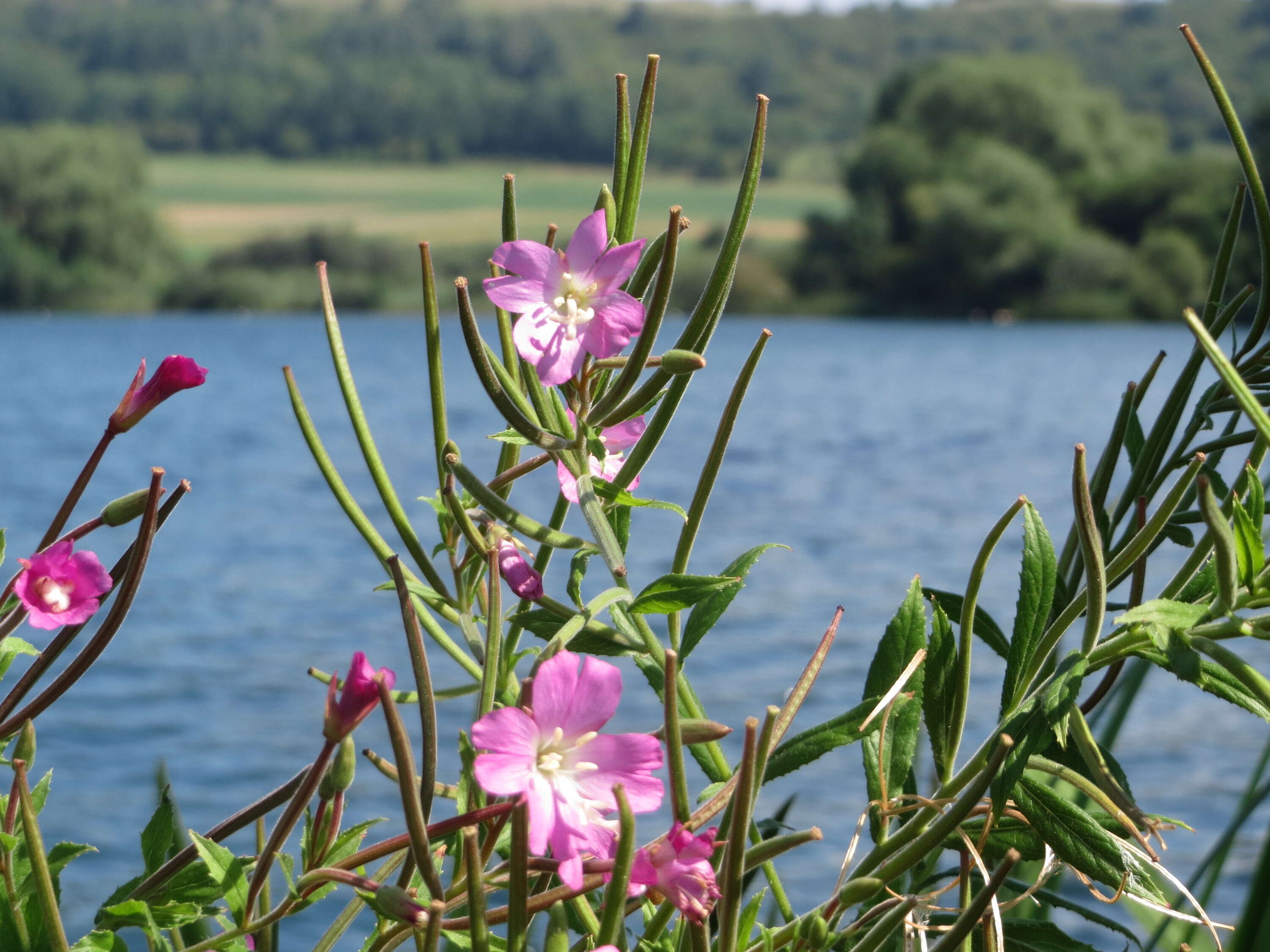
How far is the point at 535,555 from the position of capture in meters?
0.58

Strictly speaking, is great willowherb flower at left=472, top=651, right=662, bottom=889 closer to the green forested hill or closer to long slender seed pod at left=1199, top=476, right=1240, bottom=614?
long slender seed pod at left=1199, top=476, right=1240, bottom=614

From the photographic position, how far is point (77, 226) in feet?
121

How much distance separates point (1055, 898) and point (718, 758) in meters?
0.14

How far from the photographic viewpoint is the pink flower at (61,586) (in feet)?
1.48

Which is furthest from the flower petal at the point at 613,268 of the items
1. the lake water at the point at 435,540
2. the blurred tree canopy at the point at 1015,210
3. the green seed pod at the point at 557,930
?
the blurred tree canopy at the point at 1015,210

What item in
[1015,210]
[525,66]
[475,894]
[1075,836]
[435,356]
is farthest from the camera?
[525,66]

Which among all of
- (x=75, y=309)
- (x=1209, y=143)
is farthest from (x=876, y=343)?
(x=1209, y=143)

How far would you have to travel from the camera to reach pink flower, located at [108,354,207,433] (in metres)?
0.50

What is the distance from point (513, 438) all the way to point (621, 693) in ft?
0.32

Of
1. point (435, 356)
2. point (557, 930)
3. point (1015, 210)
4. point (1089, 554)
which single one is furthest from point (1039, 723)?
point (1015, 210)

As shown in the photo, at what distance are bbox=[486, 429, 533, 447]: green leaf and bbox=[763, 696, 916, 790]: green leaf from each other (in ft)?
0.45

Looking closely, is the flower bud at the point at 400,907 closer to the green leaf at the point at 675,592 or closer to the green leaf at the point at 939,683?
the green leaf at the point at 675,592

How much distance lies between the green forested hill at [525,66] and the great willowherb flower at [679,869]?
54321 millimetres

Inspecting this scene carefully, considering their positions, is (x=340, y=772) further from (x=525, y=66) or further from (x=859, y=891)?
(x=525, y=66)
